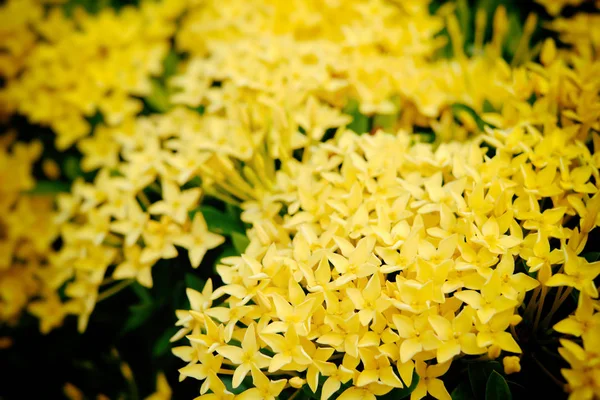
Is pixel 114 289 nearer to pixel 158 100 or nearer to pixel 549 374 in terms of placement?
pixel 158 100

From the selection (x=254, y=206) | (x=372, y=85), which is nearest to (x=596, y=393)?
(x=254, y=206)

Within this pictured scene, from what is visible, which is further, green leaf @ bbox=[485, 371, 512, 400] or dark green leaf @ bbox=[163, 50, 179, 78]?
dark green leaf @ bbox=[163, 50, 179, 78]

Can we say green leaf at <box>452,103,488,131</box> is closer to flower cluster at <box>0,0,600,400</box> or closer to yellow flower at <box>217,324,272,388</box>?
flower cluster at <box>0,0,600,400</box>

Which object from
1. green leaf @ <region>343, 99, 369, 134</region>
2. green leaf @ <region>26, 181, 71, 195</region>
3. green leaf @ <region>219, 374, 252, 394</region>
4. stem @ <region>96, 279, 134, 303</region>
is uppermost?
green leaf @ <region>343, 99, 369, 134</region>

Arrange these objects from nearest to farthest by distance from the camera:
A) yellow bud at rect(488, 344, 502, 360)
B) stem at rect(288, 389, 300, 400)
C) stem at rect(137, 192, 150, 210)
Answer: yellow bud at rect(488, 344, 502, 360)
stem at rect(288, 389, 300, 400)
stem at rect(137, 192, 150, 210)

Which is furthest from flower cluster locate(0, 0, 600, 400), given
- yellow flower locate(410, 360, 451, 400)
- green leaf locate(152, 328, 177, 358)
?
green leaf locate(152, 328, 177, 358)

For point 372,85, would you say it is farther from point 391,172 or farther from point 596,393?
point 596,393

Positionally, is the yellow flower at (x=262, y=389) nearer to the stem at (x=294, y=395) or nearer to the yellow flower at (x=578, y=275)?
the stem at (x=294, y=395)
